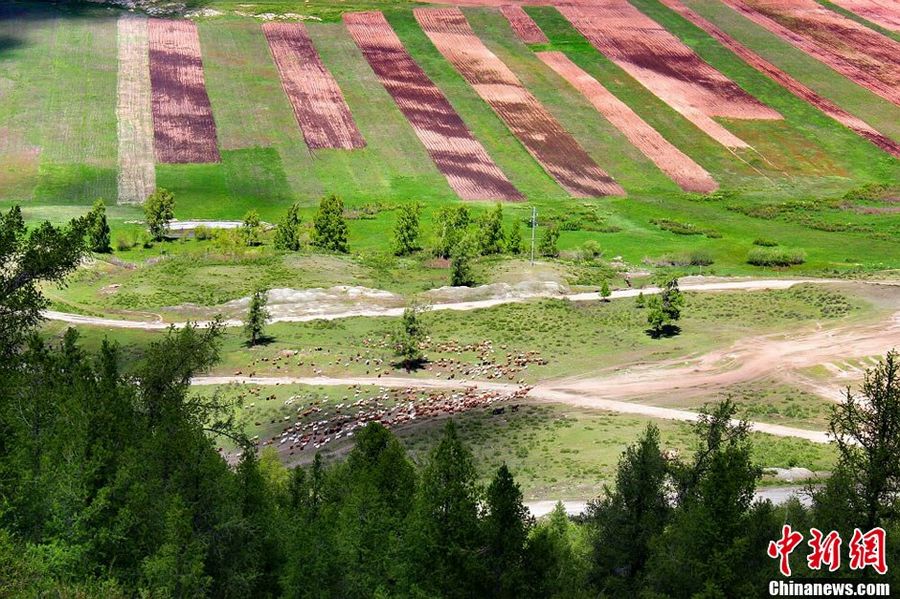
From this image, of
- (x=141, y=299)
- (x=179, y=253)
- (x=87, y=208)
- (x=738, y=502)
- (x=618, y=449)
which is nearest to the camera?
(x=738, y=502)

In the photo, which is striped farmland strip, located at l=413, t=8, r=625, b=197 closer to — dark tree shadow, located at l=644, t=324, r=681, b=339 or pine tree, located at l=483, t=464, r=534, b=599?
dark tree shadow, located at l=644, t=324, r=681, b=339

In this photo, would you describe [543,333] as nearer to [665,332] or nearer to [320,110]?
[665,332]

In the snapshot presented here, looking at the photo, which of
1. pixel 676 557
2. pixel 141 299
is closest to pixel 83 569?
pixel 676 557

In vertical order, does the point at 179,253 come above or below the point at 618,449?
above

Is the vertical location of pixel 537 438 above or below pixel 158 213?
below

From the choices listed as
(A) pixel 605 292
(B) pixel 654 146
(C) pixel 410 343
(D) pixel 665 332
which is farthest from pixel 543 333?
(B) pixel 654 146

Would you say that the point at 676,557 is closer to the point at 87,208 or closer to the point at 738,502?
the point at 738,502

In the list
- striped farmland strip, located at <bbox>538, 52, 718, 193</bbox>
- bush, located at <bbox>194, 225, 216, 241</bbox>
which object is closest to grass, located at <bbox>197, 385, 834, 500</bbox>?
bush, located at <bbox>194, 225, 216, 241</bbox>
